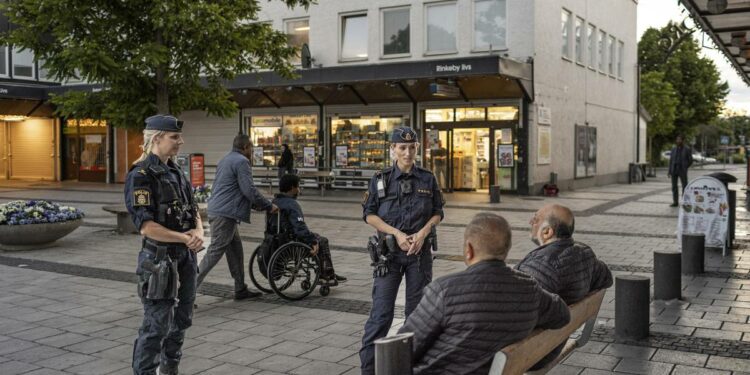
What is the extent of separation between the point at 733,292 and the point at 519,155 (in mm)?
15213

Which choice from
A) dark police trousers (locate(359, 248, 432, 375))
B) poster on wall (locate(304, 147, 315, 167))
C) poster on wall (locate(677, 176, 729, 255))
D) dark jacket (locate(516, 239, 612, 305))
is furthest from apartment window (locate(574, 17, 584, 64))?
dark jacket (locate(516, 239, 612, 305))

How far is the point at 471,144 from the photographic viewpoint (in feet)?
78.7

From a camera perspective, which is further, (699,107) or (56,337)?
(699,107)

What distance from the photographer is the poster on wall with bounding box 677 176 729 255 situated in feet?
35.0

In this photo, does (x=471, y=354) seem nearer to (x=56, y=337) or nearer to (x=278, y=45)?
(x=56, y=337)

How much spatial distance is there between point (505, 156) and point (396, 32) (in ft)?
19.5

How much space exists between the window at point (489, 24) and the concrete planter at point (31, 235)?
611 inches

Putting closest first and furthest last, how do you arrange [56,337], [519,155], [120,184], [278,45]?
1. [56,337]
2. [278,45]
3. [519,155]
4. [120,184]

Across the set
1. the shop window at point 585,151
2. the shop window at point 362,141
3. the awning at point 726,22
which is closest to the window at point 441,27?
the shop window at point 362,141

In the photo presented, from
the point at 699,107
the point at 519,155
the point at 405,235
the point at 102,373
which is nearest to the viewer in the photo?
the point at 405,235

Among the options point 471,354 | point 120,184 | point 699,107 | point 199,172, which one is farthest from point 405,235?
point 699,107

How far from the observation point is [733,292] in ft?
26.1

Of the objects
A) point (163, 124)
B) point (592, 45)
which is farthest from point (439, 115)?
point (163, 124)

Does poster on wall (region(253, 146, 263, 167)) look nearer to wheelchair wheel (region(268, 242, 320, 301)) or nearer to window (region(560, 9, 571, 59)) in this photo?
window (region(560, 9, 571, 59))
